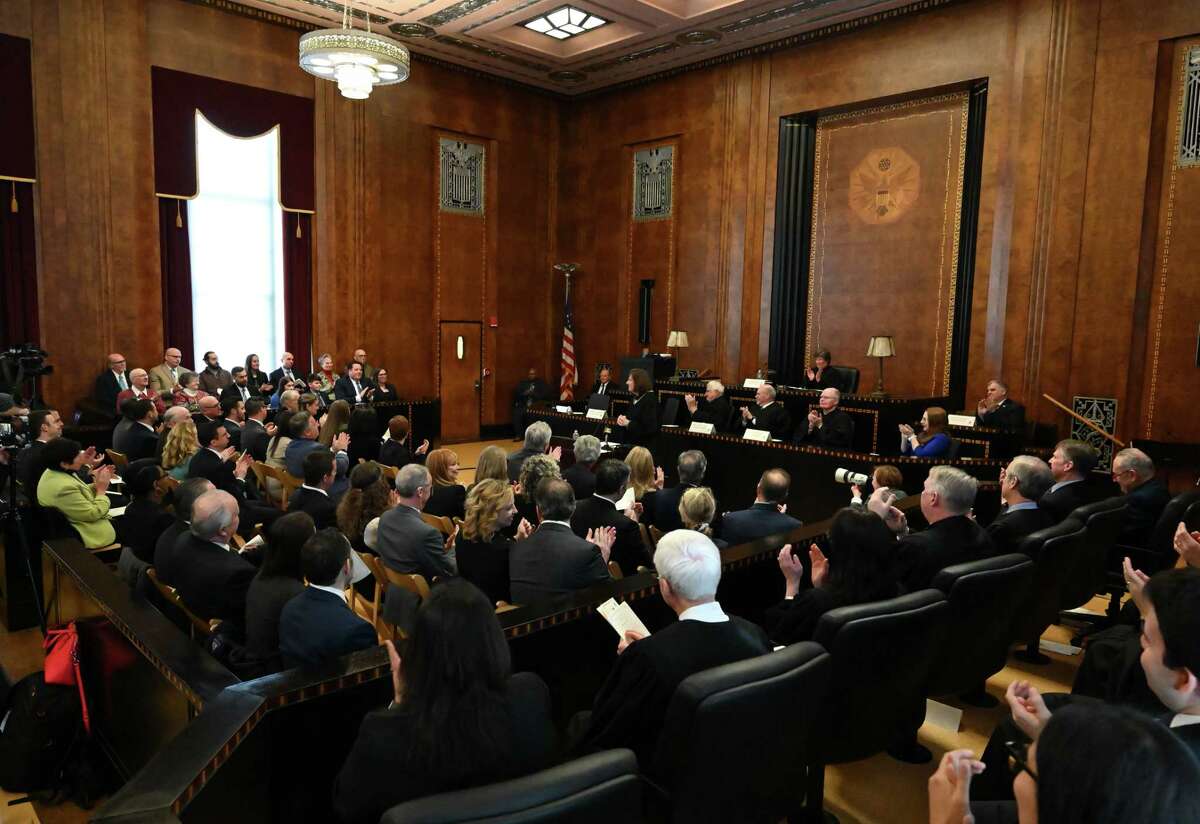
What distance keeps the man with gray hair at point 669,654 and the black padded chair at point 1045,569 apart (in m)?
1.83

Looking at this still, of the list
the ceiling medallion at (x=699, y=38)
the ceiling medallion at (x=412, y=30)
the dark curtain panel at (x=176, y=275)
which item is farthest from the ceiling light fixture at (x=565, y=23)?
the dark curtain panel at (x=176, y=275)

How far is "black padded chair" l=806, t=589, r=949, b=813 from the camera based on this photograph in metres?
2.38

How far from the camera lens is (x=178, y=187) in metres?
9.81

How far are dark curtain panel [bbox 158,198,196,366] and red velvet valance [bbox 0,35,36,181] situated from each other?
1397mm

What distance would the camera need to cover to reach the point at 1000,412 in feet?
27.9

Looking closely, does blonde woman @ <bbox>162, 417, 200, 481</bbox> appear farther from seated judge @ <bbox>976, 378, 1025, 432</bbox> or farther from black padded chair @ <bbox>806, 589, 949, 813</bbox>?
seated judge @ <bbox>976, 378, 1025, 432</bbox>

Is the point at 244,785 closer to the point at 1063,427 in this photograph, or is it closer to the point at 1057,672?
the point at 1057,672

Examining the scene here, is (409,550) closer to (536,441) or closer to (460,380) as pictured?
(536,441)

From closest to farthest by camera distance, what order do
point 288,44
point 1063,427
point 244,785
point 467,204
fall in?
point 244,785, point 1063,427, point 288,44, point 467,204

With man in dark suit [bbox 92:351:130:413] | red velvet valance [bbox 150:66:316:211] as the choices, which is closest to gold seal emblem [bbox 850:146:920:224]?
red velvet valance [bbox 150:66:316:211]

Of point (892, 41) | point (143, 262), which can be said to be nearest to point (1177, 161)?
point (892, 41)

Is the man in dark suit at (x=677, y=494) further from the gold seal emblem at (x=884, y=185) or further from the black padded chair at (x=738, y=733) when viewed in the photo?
the gold seal emblem at (x=884, y=185)

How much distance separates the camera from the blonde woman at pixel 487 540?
368 centimetres

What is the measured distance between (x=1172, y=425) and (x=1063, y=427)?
96 centimetres
